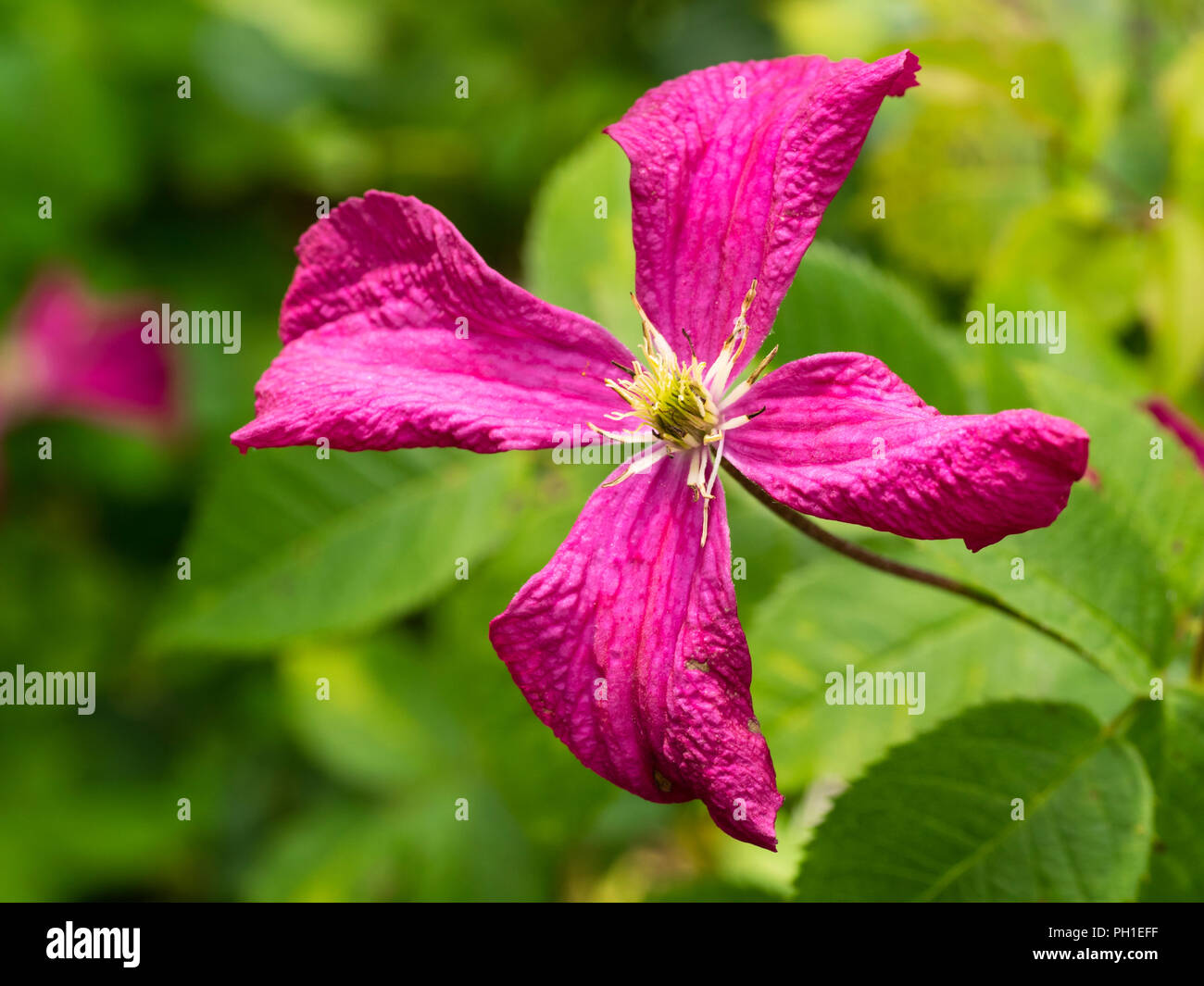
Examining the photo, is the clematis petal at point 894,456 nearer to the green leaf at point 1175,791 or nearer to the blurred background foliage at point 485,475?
the blurred background foliage at point 485,475

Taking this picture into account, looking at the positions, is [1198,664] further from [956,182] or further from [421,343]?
[956,182]

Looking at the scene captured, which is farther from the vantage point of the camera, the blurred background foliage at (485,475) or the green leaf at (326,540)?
the green leaf at (326,540)

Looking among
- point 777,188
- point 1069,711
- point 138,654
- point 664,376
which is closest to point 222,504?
point 664,376

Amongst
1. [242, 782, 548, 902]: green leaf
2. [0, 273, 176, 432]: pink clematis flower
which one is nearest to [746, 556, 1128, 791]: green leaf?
[242, 782, 548, 902]: green leaf

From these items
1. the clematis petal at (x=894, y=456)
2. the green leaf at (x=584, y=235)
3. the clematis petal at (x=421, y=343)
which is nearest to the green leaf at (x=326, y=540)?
the green leaf at (x=584, y=235)

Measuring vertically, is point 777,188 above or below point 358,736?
above

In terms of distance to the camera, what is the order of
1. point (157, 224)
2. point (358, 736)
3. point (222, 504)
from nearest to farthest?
1. point (222, 504)
2. point (358, 736)
3. point (157, 224)

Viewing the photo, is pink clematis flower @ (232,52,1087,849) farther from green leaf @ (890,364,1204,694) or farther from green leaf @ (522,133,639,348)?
green leaf @ (522,133,639,348)

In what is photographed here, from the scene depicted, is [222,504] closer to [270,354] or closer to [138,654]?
[270,354]
